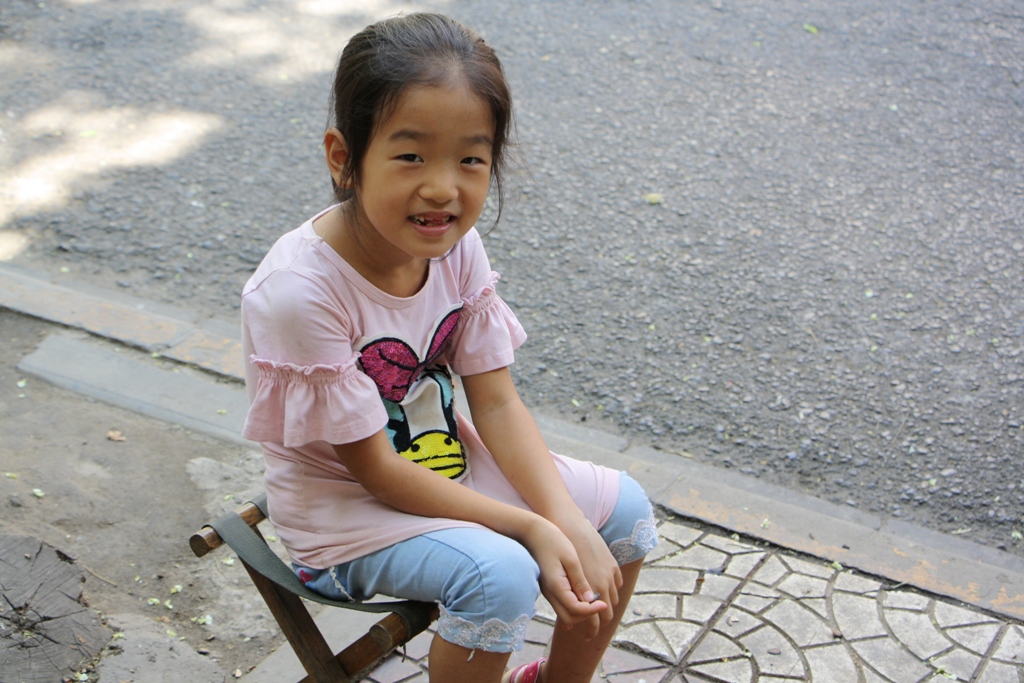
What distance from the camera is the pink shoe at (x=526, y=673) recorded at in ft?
6.34

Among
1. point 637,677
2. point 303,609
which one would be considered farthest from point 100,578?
point 637,677

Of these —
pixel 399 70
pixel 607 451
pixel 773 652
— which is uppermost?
pixel 399 70

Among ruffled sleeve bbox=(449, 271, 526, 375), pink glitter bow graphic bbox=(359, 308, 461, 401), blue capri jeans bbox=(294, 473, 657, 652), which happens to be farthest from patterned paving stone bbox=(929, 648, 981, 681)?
pink glitter bow graphic bbox=(359, 308, 461, 401)

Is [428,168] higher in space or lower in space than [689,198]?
higher

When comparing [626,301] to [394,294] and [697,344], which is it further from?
[394,294]

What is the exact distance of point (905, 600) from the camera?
229 cm

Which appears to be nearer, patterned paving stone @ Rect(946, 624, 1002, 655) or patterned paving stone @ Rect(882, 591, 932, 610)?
patterned paving stone @ Rect(946, 624, 1002, 655)

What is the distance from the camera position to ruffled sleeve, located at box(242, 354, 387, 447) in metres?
1.55

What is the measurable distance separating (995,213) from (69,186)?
3.89m

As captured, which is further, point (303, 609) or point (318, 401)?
point (303, 609)

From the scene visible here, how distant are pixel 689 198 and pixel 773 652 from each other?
247 cm

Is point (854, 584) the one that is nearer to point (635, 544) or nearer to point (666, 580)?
point (666, 580)

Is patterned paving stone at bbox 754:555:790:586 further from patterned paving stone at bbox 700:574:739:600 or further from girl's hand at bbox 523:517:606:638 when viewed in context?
girl's hand at bbox 523:517:606:638

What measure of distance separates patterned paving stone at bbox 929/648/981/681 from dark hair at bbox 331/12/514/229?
4.88ft
